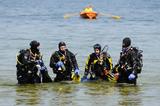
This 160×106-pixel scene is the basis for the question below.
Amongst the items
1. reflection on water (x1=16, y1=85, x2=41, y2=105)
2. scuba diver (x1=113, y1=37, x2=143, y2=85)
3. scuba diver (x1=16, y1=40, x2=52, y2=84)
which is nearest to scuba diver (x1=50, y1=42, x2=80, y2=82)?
scuba diver (x1=16, y1=40, x2=52, y2=84)

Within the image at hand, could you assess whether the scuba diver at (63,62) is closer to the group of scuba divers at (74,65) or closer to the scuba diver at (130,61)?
the group of scuba divers at (74,65)

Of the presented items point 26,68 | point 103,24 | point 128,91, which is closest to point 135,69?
point 128,91

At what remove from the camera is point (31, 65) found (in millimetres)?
16484

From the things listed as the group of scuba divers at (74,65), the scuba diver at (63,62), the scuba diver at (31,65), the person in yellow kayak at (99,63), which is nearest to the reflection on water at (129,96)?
the group of scuba divers at (74,65)

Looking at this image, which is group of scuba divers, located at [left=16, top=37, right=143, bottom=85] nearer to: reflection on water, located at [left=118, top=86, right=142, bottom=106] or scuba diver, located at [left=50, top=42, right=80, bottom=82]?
scuba diver, located at [left=50, top=42, right=80, bottom=82]

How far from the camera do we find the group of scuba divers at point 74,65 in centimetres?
1628

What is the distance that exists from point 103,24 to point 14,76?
36.4 meters

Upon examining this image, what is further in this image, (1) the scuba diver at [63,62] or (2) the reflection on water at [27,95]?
(1) the scuba diver at [63,62]

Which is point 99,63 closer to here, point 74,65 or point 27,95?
point 74,65

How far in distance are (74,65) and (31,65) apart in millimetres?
1314

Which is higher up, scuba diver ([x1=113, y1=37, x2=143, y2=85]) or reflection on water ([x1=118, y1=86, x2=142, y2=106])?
scuba diver ([x1=113, y1=37, x2=143, y2=85])

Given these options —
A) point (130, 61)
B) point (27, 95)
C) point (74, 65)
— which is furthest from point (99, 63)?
point (27, 95)

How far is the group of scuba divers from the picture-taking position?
16281 mm

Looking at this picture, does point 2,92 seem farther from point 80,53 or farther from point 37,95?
point 80,53
